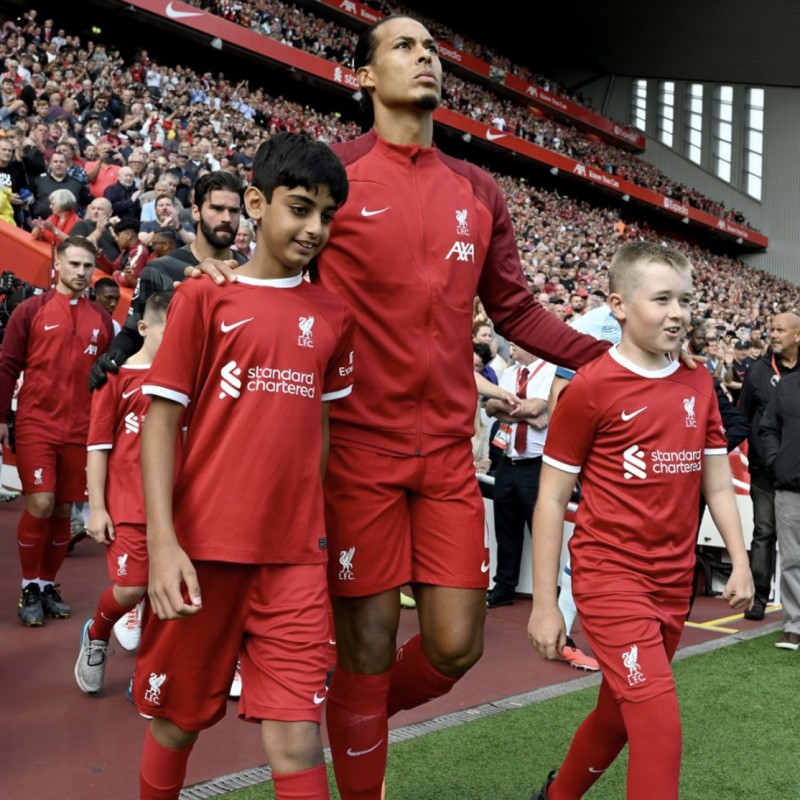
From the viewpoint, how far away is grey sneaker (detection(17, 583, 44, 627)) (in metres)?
5.49

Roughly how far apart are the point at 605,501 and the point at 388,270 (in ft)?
2.96

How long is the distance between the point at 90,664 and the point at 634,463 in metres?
2.76

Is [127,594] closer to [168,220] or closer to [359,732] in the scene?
[359,732]

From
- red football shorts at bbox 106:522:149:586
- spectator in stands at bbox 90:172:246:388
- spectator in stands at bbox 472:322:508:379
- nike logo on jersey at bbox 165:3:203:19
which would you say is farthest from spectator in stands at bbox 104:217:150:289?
nike logo on jersey at bbox 165:3:203:19

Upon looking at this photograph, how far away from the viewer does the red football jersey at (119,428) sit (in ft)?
14.7

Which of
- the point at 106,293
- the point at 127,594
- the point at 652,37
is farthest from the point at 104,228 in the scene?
the point at 652,37

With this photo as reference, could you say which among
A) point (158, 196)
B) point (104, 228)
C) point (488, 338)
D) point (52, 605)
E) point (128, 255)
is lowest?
point (52, 605)

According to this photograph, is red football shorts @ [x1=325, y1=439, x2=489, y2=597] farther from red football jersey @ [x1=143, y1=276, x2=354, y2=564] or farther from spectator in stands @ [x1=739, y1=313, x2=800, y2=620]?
spectator in stands @ [x1=739, y1=313, x2=800, y2=620]

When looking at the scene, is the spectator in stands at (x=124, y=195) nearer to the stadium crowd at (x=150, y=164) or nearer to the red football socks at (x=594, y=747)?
the stadium crowd at (x=150, y=164)

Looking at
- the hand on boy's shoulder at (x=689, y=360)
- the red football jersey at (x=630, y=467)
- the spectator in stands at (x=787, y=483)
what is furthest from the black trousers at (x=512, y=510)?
the red football jersey at (x=630, y=467)

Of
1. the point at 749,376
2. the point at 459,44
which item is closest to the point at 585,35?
the point at 459,44

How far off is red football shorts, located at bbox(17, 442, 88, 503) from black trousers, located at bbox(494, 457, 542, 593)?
283 centimetres

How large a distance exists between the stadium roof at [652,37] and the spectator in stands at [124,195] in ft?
95.4

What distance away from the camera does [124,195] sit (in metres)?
11.4
